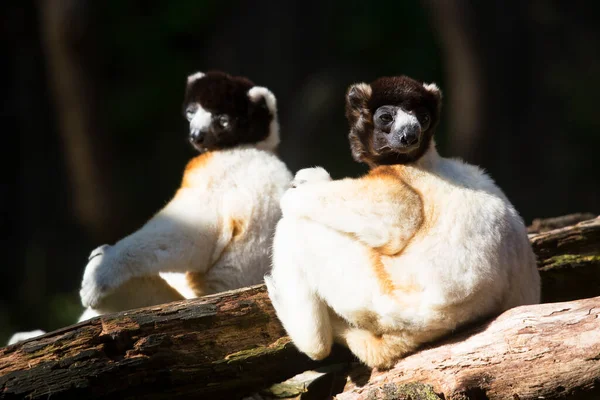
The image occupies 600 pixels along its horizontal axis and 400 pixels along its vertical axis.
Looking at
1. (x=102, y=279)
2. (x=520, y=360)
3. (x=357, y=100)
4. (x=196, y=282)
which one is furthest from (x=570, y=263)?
(x=102, y=279)

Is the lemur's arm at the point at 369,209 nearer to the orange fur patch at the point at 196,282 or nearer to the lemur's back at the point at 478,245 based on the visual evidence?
the lemur's back at the point at 478,245

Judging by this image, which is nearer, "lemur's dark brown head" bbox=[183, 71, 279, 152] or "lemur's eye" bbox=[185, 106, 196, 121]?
"lemur's dark brown head" bbox=[183, 71, 279, 152]

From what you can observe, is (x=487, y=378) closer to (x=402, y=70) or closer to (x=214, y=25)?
(x=402, y=70)

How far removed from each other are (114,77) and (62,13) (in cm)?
526

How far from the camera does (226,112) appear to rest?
7.59 metres

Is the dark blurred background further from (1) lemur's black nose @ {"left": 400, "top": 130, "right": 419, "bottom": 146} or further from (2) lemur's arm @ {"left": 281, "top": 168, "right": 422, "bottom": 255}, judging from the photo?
(2) lemur's arm @ {"left": 281, "top": 168, "right": 422, "bottom": 255}

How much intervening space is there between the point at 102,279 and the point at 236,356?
150 centimetres

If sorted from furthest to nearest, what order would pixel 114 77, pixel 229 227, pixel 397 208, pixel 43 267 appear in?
pixel 114 77 → pixel 43 267 → pixel 229 227 → pixel 397 208

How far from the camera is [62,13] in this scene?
11.9 metres

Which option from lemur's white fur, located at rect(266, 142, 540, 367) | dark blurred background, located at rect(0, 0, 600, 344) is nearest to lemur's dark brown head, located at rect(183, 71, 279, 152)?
lemur's white fur, located at rect(266, 142, 540, 367)

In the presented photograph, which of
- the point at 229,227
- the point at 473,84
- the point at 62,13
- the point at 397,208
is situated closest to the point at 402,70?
the point at 473,84

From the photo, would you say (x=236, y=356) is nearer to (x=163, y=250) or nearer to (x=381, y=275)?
(x=163, y=250)

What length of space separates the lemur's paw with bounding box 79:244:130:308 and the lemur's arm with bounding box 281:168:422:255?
6.04 feet

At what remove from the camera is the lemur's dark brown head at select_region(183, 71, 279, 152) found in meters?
7.53
